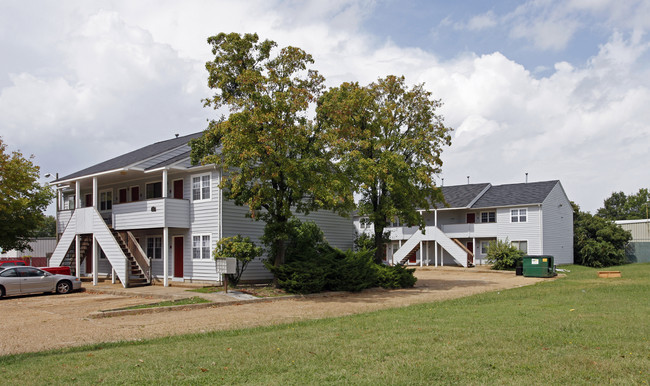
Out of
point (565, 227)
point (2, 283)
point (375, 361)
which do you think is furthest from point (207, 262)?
point (565, 227)

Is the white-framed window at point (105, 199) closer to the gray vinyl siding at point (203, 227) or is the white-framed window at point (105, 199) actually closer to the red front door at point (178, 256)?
the red front door at point (178, 256)

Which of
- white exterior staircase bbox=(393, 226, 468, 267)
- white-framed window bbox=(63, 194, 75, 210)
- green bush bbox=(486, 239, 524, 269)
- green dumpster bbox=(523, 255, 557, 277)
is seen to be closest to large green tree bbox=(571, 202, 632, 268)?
green bush bbox=(486, 239, 524, 269)

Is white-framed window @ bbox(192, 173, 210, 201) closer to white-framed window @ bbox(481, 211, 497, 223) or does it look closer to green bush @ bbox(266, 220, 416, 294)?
green bush @ bbox(266, 220, 416, 294)

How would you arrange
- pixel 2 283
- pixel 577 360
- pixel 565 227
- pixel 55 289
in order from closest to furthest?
pixel 577 360 → pixel 2 283 → pixel 55 289 → pixel 565 227

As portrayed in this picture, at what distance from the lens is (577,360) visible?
747 centimetres

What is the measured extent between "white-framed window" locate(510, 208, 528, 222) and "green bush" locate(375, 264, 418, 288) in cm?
2011

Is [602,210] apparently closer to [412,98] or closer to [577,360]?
[412,98]

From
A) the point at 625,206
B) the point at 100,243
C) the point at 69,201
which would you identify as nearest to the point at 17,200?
the point at 69,201

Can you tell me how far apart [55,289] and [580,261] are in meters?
38.3

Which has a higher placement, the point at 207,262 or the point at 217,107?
the point at 217,107

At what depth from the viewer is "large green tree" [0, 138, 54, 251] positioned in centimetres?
3100

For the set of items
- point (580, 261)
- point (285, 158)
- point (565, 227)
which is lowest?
point (580, 261)

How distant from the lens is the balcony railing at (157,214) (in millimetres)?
24109

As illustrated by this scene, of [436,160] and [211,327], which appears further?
[436,160]
